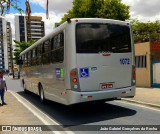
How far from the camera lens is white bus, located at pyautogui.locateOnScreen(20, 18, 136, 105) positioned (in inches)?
376

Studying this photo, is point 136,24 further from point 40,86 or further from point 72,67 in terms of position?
point 72,67

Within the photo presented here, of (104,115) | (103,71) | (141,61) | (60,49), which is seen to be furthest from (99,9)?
(104,115)

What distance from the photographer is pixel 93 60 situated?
9.73 meters

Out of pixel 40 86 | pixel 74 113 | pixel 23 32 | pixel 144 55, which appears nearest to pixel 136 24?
pixel 144 55

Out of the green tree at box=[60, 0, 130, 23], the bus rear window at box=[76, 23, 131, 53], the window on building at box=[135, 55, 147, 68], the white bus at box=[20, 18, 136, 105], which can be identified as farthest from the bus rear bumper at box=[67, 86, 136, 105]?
the green tree at box=[60, 0, 130, 23]

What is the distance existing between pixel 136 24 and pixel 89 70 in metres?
39.9

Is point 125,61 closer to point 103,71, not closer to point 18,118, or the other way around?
point 103,71

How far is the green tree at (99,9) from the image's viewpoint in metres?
37.7

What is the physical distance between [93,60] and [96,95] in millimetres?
1206

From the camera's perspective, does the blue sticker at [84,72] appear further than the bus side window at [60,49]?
No

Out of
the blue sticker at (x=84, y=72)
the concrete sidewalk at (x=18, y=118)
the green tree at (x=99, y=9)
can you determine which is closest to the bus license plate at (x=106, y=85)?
the blue sticker at (x=84, y=72)

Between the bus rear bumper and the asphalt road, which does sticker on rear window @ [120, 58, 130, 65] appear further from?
the asphalt road

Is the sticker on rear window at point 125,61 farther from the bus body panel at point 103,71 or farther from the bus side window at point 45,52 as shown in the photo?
the bus side window at point 45,52

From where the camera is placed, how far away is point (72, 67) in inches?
374
